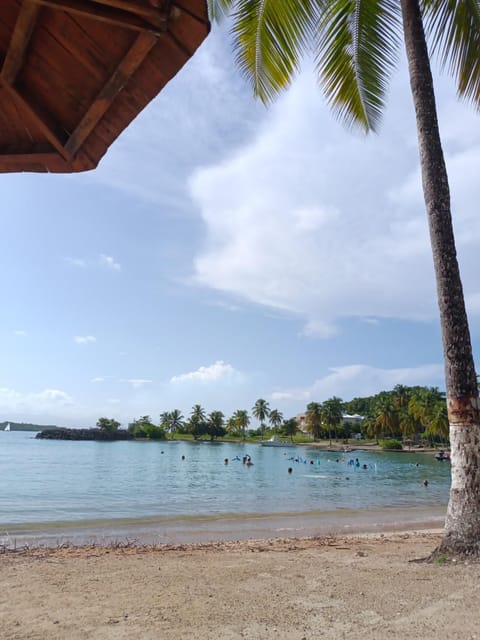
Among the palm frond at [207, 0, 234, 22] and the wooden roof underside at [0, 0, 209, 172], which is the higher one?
the palm frond at [207, 0, 234, 22]

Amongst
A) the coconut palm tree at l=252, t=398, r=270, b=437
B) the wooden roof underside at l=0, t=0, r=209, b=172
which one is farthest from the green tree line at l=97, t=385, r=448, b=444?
the wooden roof underside at l=0, t=0, r=209, b=172

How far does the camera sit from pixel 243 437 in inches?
6407

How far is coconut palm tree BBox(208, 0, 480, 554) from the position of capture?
22.0ft

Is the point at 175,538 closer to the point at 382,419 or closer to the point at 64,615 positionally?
the point at 64,615

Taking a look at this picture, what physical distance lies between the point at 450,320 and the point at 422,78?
4.24 m

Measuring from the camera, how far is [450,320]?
7199 millimetres

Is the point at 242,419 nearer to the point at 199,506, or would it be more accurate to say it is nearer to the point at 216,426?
the point at 216,426

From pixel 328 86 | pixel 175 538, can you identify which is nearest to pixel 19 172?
pixel 328 86

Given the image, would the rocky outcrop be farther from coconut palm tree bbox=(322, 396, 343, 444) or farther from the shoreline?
the shoreline

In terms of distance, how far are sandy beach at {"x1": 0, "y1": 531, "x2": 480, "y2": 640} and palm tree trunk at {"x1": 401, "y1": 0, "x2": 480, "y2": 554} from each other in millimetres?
718

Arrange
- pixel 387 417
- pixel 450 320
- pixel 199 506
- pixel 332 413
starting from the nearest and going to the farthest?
1. pixel 450 320
2. pixel 199 506
3. pixel 387 417
4. pixel 332 413

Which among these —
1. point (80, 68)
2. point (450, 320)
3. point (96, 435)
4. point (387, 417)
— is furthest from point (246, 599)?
point (96, 435)

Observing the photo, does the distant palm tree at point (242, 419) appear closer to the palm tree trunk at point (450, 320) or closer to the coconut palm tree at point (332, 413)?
the coconut palm tree at point (332, 413)

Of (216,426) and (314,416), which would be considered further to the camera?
(216,426)
